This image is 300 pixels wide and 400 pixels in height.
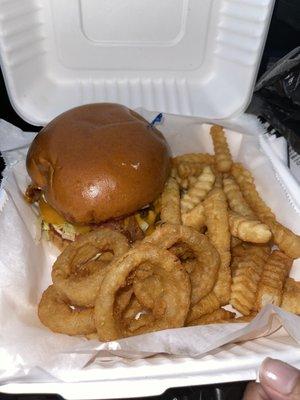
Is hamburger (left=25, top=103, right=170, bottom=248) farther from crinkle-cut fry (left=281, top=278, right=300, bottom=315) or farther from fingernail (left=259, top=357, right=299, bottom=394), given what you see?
fingernail (left=259, top=357, right=299, bottom=394)

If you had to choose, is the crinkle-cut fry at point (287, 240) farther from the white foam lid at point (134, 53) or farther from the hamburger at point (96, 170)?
the white foam lid at point (134, 53)

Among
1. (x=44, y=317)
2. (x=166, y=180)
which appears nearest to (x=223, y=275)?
(x=166, y=180)

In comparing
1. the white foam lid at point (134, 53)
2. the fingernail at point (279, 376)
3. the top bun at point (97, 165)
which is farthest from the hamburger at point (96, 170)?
the fingernail at point (279, 376)

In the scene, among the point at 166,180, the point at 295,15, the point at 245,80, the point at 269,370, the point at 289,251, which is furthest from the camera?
the point at 245,80

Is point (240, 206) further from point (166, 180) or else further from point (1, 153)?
point (1, 153)

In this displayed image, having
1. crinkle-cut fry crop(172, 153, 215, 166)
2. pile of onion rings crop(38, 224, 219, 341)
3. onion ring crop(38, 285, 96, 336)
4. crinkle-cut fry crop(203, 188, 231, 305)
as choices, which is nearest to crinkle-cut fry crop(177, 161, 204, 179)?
crinkle-cut fry crop(172, 153, 215, 166)
